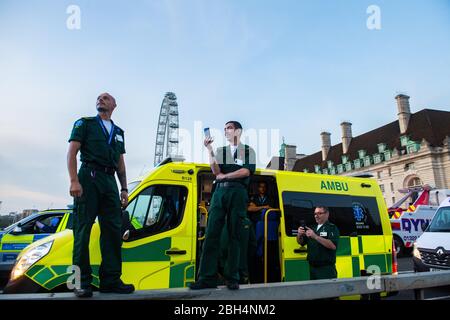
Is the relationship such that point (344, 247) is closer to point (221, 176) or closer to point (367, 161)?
point (221, 176)

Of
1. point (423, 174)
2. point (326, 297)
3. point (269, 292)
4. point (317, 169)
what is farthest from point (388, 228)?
point (317, 169)

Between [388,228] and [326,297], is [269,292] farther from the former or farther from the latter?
[388,228]

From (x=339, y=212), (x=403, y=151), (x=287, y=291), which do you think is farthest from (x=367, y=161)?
(x=287, y=291)

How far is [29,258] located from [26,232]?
5.20m

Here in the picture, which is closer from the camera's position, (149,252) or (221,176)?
(221,176)

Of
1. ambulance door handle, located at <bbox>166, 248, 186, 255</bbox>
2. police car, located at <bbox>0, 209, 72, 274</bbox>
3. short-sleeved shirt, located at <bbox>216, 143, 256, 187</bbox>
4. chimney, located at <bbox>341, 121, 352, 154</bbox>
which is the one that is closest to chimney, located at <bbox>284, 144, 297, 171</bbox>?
chimney, located at <bbox>341, 121, 352, 154</bbox>

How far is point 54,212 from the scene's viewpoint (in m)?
8.52

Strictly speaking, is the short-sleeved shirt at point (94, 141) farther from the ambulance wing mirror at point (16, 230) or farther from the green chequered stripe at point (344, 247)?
the ambulance wing mirror at point (16, 230)

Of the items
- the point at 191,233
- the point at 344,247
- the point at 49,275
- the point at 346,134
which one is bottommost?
the point at 49,275

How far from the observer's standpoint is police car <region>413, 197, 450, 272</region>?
7105 millimetres

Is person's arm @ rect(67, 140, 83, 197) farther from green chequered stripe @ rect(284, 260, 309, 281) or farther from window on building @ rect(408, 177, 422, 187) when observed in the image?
window on building @ rect(408, 177, 422, 187)

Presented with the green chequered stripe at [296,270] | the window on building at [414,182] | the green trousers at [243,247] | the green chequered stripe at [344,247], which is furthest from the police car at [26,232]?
the window on building at [414,182]

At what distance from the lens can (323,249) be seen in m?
4.31

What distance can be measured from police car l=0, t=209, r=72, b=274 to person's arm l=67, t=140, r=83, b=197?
5.36m
